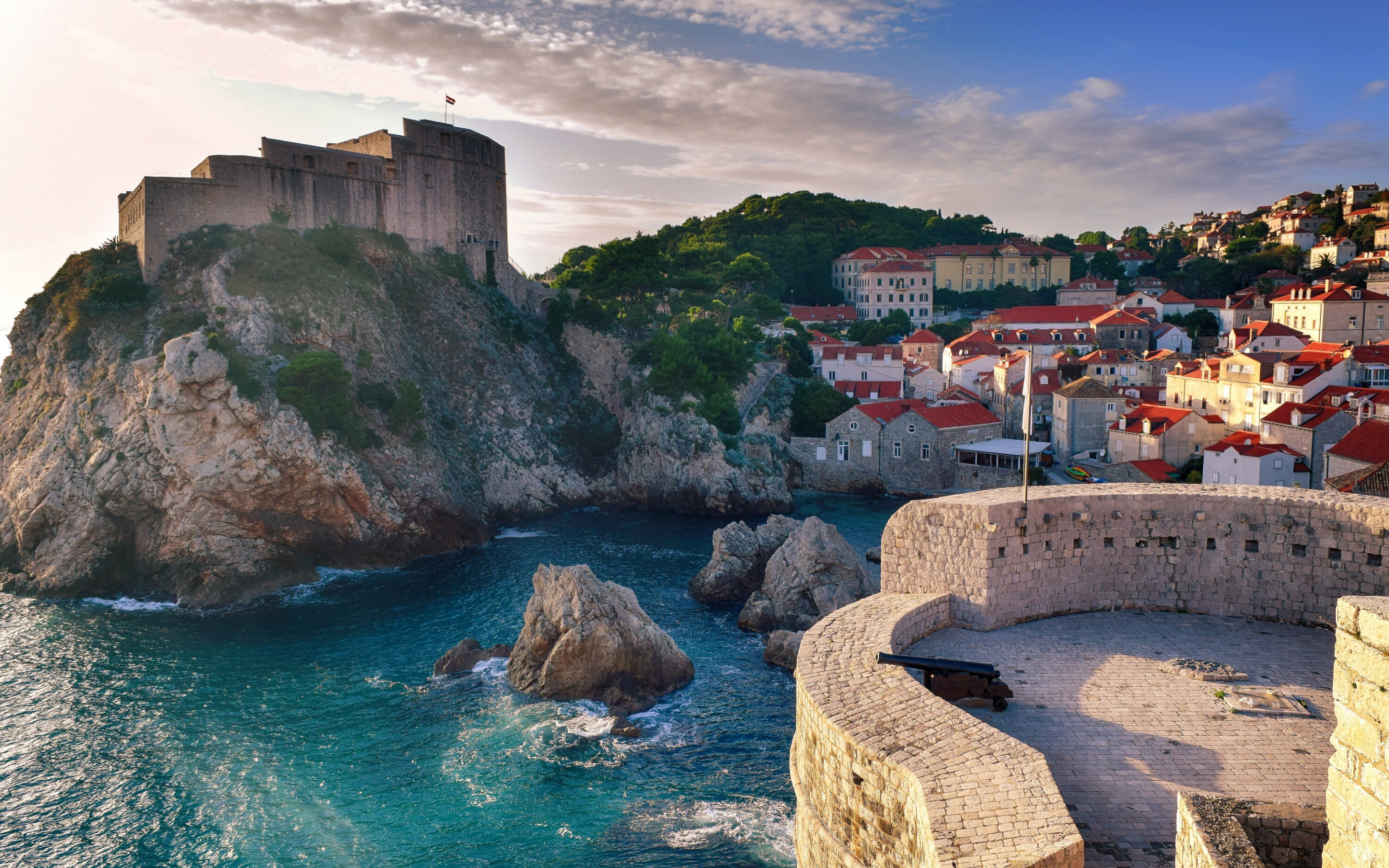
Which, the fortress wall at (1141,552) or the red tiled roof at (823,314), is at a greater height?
the red tiled roof at (823,314)

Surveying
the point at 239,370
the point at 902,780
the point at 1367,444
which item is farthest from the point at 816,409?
the point at 902,780

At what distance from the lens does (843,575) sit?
2558 centimetres

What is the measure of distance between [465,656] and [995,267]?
66918 mm

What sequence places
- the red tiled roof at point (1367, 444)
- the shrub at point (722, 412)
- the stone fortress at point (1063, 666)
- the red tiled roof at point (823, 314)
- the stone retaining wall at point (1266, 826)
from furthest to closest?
the red tiled roof at point (823, 314), the shrub at point (722, 412), the red tiled roof at point (1367, 444), the stone retaining wall at point (1266, 826), the stone fortress at point (1063, 666)

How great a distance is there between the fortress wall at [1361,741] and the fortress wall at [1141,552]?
7.56 meters

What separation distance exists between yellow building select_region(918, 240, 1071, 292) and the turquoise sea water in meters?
57.5

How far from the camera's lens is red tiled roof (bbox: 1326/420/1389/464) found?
2834cm

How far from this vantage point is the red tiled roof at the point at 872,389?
1986 inches

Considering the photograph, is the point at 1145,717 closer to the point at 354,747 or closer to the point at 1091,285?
the point at 354,747

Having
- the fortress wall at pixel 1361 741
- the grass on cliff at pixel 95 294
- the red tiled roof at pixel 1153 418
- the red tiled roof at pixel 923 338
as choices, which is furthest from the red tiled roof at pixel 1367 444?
the grass on cliff at pixel 95 294

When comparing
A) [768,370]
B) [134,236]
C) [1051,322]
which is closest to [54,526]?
[134,236]

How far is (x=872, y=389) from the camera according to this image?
167ft

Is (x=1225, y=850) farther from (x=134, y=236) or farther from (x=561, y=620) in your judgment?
(x=134, y=236)

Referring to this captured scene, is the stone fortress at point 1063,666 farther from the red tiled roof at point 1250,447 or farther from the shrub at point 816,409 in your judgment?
the shrub at point 816,409
